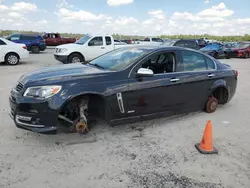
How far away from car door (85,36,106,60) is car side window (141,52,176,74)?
8741 millimetres

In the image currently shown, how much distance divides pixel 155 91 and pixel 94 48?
956 cm

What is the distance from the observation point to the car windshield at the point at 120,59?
4246mm

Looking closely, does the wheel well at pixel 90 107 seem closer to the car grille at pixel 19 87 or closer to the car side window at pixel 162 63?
the car grille at pixel 19 87

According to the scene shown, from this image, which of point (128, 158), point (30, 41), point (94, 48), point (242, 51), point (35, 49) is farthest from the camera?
point (242, 51)

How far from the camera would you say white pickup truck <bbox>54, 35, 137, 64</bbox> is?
12.7 m

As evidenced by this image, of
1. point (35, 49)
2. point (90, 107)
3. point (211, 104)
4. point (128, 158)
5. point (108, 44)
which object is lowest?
point (128, 158)

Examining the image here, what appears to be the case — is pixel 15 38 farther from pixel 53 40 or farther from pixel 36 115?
pixel 36 115

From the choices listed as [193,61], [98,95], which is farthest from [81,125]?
[193,61]

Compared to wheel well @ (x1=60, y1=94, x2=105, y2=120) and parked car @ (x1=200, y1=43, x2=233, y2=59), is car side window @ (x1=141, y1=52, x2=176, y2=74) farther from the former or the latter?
parked car @ (x1=200, y1=43, x2=233, y2=59)

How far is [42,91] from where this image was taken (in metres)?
3.53

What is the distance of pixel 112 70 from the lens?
13.5 feet

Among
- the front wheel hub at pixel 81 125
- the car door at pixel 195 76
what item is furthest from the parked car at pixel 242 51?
the front wheel hub at pixel 81 125

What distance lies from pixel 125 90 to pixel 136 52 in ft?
3.14

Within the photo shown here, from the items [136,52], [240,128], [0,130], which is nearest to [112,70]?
[136,52]
